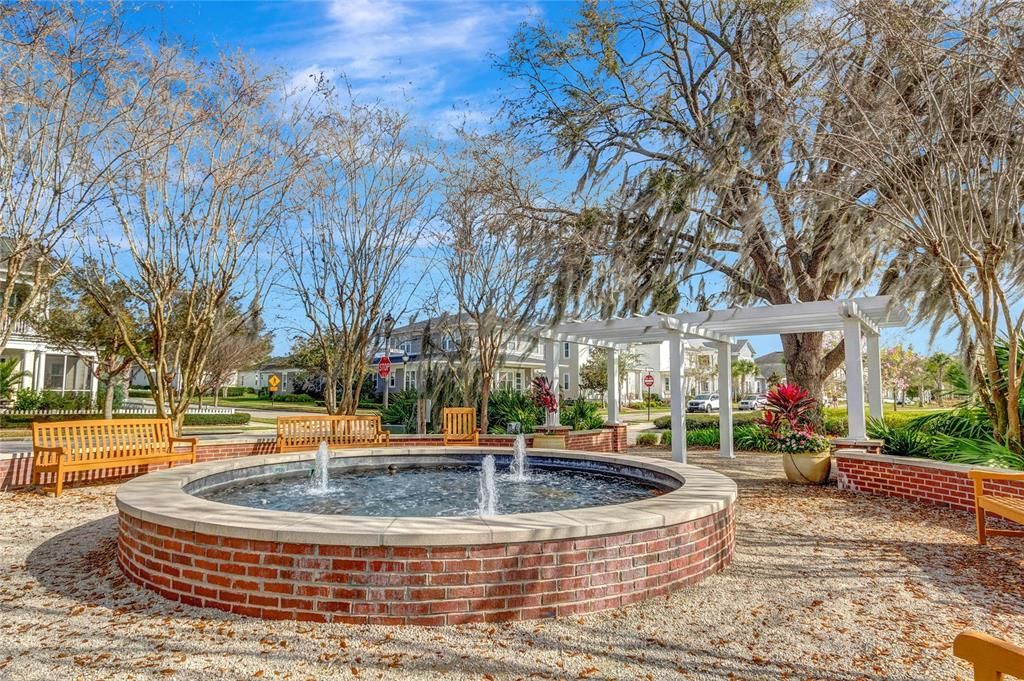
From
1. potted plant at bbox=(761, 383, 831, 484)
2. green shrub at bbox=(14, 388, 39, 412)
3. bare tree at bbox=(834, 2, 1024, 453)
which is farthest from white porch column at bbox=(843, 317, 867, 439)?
green shrub at bbox=(14, 388, 39, 412)

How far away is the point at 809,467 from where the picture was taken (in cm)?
812

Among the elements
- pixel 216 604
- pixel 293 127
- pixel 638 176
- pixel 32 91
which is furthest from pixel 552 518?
pixel 638 176

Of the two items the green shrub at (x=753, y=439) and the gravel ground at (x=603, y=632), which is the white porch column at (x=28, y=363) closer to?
the gravel ground at (x=603, y=632)

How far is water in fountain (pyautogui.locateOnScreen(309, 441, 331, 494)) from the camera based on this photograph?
613cm

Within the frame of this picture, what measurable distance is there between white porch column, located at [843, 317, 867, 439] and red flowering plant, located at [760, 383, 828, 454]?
501mm

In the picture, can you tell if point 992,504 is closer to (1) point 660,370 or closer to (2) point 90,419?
(2) point 90,419

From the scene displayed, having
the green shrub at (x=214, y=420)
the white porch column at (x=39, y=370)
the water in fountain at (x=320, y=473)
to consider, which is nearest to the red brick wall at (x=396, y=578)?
the water in fountain at (x=320, y=473)

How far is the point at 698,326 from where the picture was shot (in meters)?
10.7

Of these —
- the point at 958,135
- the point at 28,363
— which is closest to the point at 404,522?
the point at 958,135

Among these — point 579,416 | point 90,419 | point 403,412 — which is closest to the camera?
point 579,416

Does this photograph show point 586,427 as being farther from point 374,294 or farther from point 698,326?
point 374,294

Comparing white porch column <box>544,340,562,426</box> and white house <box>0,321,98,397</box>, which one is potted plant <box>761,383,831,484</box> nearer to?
white porch column <box>544,340,562,426</box>

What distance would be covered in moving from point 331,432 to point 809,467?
7276mm

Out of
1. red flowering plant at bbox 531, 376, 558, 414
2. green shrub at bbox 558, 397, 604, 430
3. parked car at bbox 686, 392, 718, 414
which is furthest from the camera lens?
parked car at bbox 686, 392, 718, 414
